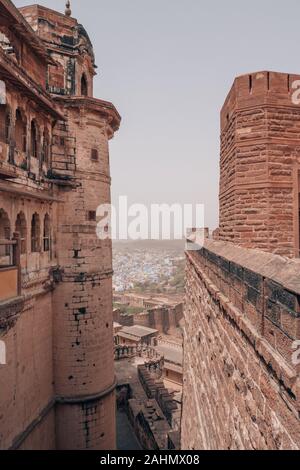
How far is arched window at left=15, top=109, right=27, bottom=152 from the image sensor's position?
30.6 feet

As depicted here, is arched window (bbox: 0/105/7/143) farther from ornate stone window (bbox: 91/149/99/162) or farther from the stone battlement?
the stone battlement

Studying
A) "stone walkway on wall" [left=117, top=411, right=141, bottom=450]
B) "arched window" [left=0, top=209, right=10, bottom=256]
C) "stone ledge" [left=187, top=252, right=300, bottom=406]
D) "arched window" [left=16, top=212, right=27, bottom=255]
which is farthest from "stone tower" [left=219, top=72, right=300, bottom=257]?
"stone walkway on wall" [left=117, top=411, right=141, bottom=450]

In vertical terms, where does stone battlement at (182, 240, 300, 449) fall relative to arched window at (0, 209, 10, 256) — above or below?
below

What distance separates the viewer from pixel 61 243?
37.9ft

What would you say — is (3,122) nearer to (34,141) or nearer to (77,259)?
(34,141)

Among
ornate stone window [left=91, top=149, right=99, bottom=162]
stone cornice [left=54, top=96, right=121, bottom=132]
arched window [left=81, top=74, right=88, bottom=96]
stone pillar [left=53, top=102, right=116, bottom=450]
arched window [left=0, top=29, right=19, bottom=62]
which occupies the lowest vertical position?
stone pillar [left=53, top=102, right=116, bottom=450]

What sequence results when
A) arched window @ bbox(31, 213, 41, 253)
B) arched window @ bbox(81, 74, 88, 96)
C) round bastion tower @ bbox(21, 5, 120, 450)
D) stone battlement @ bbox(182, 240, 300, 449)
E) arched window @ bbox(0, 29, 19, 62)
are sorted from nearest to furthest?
stone battlement @ bbox(182, 240, 300, 449) → arched window @ bbox(0, 29, 19, 62) → arched window @ bbox(31, 213, 41, 253) → round bastion tower @ bbox(21, 5, 120, 450) → arched window @ bbox(81, 74, 88, 96)

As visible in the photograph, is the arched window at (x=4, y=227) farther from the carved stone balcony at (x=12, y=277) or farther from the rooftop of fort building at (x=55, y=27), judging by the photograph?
the rooftop of fort building at (x=55, y=27)

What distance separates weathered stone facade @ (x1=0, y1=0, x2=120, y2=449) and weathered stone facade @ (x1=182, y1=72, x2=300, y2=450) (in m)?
5.40

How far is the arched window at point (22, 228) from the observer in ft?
30.5

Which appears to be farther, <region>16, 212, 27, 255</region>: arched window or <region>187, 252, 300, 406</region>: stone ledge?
<region>16, 212, 27, 255</region>: arched window

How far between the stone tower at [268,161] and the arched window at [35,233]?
20.8ft

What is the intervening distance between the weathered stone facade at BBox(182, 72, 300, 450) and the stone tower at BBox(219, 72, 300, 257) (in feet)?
0.06

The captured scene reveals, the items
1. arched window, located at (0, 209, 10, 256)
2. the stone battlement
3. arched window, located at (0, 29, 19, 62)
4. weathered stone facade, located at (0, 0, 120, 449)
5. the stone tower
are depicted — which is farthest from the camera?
weathered stone facade, located at (0, 0, 120, 449)
